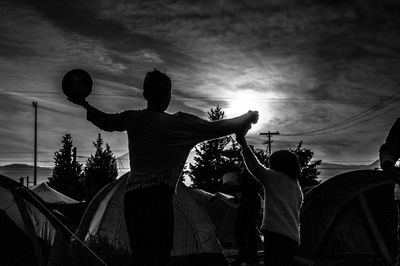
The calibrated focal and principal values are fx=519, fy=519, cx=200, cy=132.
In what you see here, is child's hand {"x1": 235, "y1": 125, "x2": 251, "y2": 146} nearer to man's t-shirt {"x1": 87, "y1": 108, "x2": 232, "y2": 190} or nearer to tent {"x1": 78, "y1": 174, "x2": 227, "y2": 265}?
man's t-shirt {"x1": 87, "y1": 108, "x2": 232, "y2": 190}

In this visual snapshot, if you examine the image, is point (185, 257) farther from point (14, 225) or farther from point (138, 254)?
point (138, 254)

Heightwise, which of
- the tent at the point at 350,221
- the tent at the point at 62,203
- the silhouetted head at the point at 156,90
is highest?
the silhouetted head at the point at 156,90

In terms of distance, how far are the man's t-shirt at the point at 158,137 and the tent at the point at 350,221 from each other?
5172mm

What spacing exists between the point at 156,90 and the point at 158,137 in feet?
1.29

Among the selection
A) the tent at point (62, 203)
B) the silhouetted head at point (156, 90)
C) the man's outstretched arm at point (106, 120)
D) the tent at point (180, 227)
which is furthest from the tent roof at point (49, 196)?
the silhouetted head at point (156, 90)

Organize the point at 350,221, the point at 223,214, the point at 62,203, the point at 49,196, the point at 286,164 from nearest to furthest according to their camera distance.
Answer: the point at 286,164, the point at 350,221, the point at 223,214, the point at 62,203, the point at 49,196

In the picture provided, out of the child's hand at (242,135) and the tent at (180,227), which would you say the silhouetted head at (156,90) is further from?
the tent at (180,227)

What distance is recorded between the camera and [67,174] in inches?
2279

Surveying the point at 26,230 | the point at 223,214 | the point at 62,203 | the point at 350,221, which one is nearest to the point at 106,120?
the point at 26,230

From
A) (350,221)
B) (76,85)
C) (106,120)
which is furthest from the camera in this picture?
(350,221)

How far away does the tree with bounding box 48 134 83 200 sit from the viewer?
53.0 metres

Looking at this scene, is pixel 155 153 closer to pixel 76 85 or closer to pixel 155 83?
pixel 155 83

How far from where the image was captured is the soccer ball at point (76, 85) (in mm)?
4023

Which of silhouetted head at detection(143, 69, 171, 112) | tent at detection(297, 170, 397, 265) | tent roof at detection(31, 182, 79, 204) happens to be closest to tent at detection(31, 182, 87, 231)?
tent roof at detection(31, 182, 79, 204)
